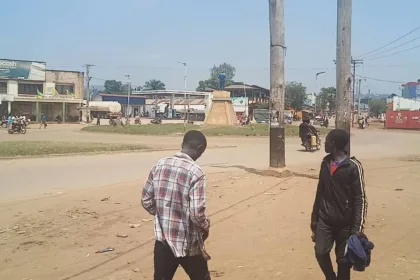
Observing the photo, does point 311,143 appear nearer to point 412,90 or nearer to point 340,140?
point 340,140

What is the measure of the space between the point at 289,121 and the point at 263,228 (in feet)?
174

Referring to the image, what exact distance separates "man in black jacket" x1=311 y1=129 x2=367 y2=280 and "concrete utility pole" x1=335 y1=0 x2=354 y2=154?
639 cm

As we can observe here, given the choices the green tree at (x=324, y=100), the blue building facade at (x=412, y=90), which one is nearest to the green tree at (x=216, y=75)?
the green tree at (x=324, y=100)

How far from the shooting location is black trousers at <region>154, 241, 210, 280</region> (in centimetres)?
354

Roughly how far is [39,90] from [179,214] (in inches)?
2705

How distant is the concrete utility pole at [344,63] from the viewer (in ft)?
33.8

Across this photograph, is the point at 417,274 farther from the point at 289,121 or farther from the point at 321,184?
the point at 289,121

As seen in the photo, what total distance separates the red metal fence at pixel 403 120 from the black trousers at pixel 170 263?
2292 inches

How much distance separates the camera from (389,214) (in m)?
7.90

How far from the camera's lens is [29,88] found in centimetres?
6700

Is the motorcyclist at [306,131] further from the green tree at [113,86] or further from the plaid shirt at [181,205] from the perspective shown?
the green tree at [113,86]

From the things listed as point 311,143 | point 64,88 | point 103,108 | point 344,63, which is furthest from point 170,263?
point 103,108

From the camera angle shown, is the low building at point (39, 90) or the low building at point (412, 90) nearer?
the low building at point (39, 90)

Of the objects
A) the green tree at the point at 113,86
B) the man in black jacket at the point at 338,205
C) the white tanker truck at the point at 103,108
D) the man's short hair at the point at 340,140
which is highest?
the green tree at the point at 113,86
